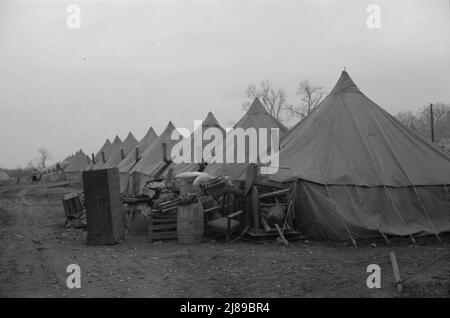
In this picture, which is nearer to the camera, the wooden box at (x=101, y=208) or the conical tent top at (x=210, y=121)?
the wooden box at (x=101, y=208)

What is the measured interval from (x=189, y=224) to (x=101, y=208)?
86.0 inches

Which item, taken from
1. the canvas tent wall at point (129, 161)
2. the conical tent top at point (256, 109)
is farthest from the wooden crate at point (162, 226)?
the canvas tent wall at point (129, 161)

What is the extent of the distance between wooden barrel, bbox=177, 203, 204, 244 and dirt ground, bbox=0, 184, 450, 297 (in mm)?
300

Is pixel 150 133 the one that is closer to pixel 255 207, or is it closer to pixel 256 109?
pixel 256 109

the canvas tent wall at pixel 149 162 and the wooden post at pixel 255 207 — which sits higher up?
the canvas tent wall at pixel 149 162

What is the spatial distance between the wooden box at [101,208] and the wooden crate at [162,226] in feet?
2.69

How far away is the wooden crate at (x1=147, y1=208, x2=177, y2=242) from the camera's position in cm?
1180

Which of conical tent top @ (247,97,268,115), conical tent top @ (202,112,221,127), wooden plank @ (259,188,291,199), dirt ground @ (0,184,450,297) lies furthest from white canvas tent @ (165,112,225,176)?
wooden plank @ (259,188,291,199)

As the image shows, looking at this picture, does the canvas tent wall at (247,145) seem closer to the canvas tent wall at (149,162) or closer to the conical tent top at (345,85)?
the conical tent top at (345,85)

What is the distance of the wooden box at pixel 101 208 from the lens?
11391mm

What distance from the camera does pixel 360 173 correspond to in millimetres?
11922
